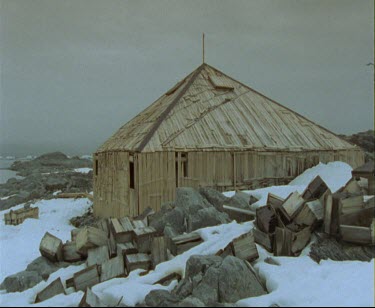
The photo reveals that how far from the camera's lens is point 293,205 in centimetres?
553

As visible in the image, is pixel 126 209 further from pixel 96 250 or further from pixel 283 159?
pixel 96 250

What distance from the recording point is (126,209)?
15461 millimetres

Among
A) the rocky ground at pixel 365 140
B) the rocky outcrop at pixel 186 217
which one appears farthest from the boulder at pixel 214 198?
the rocky ground at pixel 365 140

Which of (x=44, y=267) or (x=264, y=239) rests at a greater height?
(x=264, y=239)

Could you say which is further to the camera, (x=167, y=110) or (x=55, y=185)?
(x=55, y=185)

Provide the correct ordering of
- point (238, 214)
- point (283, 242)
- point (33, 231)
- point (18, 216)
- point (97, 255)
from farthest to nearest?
1. point (18, 216)
2. point (33, 231)
3. point (238, 214)
4. point (97, 255)
5. point (283, 242)

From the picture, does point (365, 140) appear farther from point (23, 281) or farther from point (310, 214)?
point (23, 281)

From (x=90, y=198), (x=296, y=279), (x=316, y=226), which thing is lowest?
(x=90, y=198)

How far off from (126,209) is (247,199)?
912 centimetres

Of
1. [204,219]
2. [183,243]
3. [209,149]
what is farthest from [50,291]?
[209,149]

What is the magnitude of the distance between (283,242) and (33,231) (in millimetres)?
13343

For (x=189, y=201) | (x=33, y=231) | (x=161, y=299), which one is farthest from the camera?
(x=33, y=231)

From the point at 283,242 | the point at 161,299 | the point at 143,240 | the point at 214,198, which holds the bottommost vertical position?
the point at 161,299

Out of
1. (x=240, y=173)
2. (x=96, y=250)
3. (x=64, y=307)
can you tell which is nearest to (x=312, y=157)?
(x=240, y=173)
